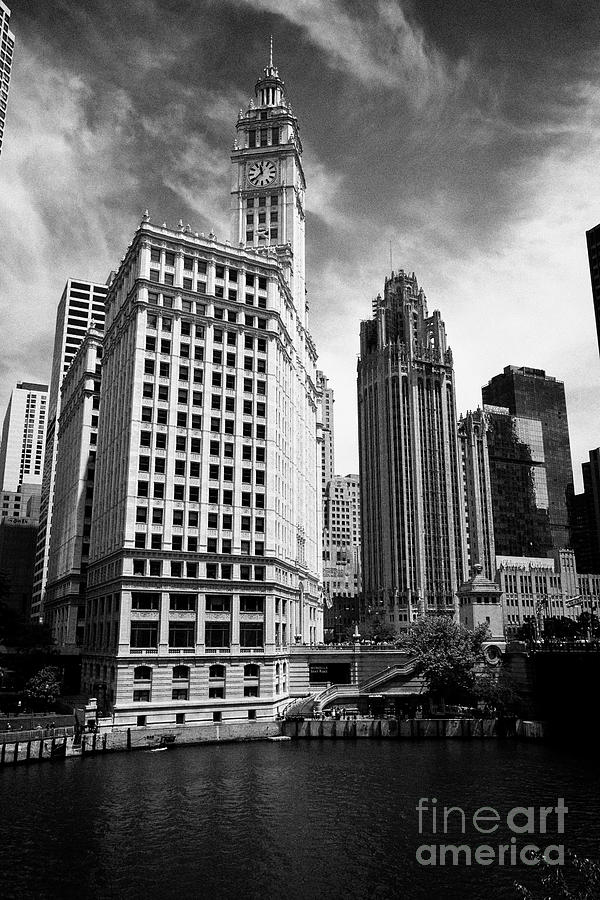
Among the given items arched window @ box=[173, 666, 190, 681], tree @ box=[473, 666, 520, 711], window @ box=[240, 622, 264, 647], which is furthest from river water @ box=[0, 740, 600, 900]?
tree @ box=[473, 666, 520, 711]

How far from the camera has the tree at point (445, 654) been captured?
97938 millimetres

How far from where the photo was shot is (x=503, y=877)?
41844mm

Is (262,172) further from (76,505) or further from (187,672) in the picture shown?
(187,672)

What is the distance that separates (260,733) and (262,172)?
4304 inches

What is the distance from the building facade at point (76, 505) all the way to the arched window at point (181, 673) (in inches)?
1341

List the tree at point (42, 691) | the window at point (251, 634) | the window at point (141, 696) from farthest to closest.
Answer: the window at point (251, 634) → the tree at point (42, 691) → the window at point (141, 696)

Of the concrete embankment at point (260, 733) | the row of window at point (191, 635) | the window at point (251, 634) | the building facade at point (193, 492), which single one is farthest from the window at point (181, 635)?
the concrete embankment at point (260, 733)

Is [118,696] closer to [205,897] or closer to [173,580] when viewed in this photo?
[173,580]

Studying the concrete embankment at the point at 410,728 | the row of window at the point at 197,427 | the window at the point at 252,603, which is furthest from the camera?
the row of window at the point at 197,427

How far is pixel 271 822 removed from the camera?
166 ft

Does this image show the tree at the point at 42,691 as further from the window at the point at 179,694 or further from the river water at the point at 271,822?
the river water at the point at 271,822

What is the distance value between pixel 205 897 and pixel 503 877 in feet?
57.5

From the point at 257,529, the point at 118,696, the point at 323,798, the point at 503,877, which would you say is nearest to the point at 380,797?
the point at 323,798

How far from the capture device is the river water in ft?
132
